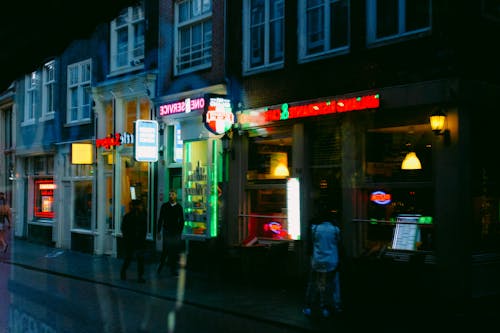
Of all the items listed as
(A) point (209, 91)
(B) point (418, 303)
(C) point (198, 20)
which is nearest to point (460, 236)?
(B) point (418, 303)

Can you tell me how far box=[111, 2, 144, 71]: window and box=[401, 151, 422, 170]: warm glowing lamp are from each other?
10.9 m

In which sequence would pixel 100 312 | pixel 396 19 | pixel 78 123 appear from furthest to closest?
1. pixel 78 123
2. pixel 396 19
3. pixel 100 312

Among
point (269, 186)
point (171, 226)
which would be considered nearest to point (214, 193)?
point (171, 226)

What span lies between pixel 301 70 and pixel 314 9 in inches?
54.8

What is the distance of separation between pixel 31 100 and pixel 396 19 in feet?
63.5

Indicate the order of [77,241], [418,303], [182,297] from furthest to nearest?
1. [77,241]
2. [182,297]
3. [418,303]

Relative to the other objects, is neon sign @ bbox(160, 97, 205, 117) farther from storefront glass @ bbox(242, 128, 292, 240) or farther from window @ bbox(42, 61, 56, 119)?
window @ bbox(42, 61, 56, 119)

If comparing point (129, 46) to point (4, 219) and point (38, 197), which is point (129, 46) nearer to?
point (4, 219)

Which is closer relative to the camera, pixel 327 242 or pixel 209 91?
pixel 327 242

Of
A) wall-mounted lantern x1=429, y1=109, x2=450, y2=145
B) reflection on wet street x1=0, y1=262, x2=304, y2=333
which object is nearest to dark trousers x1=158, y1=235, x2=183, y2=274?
reflection on wet street x1=0, y1=262, x2=304, y2=333

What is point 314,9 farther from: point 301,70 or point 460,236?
point 460,236

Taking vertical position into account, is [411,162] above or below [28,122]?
below

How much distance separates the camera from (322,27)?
48.1 feet

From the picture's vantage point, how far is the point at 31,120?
27.7 meters
